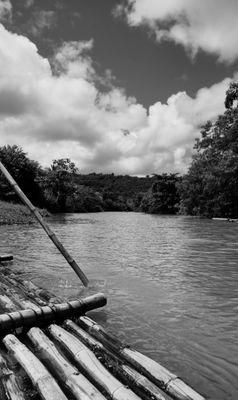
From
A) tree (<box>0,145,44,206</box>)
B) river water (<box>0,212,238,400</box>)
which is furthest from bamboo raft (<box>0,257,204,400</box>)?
tree (<box>0,145,44,206</box>)

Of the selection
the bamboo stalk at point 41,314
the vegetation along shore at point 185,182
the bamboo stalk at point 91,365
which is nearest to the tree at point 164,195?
the vegetation along shore at point 185,182

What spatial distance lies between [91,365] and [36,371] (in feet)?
2.00

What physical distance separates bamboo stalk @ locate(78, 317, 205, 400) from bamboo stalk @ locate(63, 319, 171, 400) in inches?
3.8

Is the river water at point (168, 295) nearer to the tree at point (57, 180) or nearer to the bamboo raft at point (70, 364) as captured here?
the bamboo raft at point (70, 364)

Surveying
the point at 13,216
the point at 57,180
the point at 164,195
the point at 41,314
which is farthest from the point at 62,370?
the point at 164,195

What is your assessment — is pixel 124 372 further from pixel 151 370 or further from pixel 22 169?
pixel 22 169

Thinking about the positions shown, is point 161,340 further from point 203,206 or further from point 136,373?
point 203,206

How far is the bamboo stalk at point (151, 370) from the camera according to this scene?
3764 mm

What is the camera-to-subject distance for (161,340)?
6.47 metres

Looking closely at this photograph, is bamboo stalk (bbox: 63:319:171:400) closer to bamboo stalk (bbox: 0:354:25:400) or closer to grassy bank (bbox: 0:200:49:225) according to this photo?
bamboo stalk (bbox: 0:354:25:400)

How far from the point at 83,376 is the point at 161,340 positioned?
2663 mm

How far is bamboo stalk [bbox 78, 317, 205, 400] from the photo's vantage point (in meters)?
3.76

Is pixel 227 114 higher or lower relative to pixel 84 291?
higher

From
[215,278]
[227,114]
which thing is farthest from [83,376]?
[227,114]
